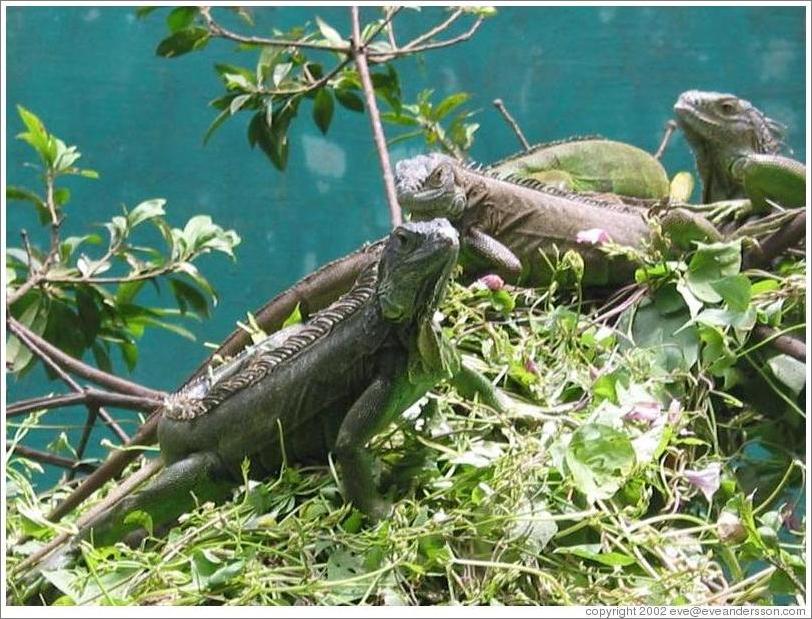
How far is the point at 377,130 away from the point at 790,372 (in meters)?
1.19

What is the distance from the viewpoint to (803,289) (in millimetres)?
2119

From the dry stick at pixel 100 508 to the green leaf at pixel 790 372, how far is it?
3.98 ft

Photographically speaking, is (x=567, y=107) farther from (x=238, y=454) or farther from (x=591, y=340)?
(x=238, y=454)

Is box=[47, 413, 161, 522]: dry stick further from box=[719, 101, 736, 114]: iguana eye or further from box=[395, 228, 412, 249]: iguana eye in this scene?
box=[719, 101, 736, 114]: iguana eye

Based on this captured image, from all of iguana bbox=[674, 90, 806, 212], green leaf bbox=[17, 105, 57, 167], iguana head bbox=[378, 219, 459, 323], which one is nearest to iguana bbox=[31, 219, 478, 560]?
iguana head bbox=[378, 219, 459, 323]

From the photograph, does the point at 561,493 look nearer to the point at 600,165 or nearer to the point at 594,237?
the point at 594,237

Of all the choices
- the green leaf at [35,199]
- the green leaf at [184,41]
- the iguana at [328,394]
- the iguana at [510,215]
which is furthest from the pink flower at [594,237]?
the green leaf at [35,199]

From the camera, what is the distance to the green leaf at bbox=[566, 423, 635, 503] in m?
1.57

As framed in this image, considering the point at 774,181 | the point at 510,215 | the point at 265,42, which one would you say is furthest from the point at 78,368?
the point at 774,181

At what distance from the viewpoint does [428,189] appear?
266 cm

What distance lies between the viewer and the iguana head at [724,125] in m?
2.71

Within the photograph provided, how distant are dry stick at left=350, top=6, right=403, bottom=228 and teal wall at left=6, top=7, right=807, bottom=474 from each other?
5.04ft

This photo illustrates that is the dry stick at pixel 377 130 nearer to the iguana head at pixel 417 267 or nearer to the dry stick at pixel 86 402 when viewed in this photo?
the iguana head at pixel 417 267

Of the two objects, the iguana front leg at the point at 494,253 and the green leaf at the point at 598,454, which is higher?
the green leaf at the point at 598,454
